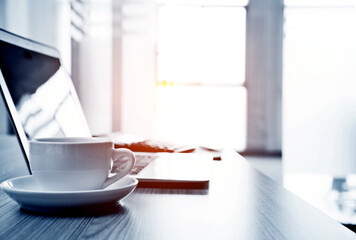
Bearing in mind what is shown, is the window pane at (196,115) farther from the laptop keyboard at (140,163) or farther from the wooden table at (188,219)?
the wooden table at (188,219)

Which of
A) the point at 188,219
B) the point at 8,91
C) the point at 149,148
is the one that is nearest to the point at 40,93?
the point at 8,91

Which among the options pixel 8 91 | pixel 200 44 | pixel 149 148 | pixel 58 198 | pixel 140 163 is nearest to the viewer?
pixel 58 198

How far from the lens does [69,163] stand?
1.36 ft

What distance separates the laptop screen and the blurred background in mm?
2939

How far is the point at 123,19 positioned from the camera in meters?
3.91

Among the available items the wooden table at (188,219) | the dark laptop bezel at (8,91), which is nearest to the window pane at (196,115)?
the dark laptop bezel at (8,91)

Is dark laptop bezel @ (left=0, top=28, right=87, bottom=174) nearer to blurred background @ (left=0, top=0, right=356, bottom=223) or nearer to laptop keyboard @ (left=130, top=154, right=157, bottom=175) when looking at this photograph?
laptop keyboard @ (left=130, top=154, right=157, bottom=175)

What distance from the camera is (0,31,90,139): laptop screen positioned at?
25.9 inches

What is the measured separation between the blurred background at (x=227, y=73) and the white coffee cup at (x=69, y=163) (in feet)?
11.2

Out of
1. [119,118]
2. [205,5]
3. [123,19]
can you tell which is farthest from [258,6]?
[119,118]

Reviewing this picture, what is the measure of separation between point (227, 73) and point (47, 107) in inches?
129

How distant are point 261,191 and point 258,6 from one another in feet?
11.9

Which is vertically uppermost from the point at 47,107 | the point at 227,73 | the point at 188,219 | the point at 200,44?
the point at 200,44

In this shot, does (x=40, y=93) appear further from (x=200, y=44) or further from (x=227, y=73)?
(x=227, y=73)
